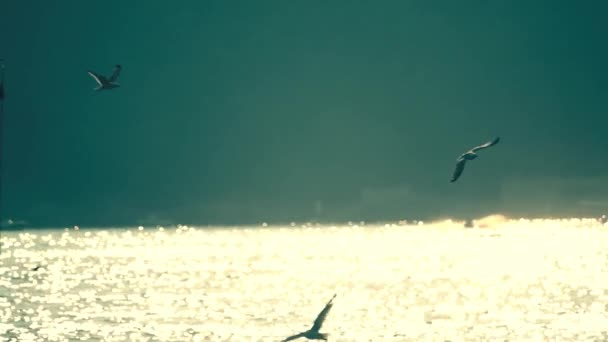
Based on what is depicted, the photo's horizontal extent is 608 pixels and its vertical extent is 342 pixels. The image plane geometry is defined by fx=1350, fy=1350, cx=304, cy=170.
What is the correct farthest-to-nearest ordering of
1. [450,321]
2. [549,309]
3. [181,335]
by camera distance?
1. [549,309]
2. [450,321]
3. [181,335]

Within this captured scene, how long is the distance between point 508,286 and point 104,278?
5764 cm

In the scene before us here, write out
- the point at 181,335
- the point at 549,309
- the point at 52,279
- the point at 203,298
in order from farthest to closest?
the point at 52,279 < the point at 203,298 < the point at 549,309 < the point at 181,335

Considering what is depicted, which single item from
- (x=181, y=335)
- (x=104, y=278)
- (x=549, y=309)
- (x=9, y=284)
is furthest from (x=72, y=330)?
(x=104, y=278)

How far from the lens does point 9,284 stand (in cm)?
17788

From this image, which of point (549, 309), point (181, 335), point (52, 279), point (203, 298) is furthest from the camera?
point (52, 279)

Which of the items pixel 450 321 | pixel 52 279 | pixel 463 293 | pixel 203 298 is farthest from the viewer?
pixel 52 279

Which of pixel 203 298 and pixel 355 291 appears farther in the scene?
pixel 355 291

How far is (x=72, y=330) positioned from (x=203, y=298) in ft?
116

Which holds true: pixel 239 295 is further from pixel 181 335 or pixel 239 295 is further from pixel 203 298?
pixel 181 335

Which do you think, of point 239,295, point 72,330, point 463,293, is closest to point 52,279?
point 239,295

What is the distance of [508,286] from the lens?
17962cm

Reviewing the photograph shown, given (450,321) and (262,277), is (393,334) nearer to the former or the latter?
(450,321)

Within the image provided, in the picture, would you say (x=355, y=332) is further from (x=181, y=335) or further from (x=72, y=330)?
(x=72, y=330)

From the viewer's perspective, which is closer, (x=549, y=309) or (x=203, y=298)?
(x=549, y=309)
